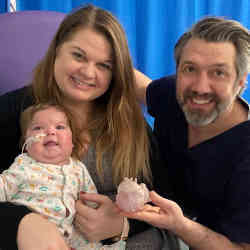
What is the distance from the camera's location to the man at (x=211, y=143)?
1.26 meters

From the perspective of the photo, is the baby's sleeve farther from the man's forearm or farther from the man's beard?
the man's beard

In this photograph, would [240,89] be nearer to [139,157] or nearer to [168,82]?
[168,82]

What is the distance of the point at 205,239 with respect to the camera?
1.26 metres

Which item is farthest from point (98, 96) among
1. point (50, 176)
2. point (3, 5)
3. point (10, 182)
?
point (3, 5)

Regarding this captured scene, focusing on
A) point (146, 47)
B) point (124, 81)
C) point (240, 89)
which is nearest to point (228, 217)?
point (240, 89)

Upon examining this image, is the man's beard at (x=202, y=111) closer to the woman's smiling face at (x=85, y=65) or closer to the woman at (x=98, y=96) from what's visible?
the woman at (x=98, y=96)

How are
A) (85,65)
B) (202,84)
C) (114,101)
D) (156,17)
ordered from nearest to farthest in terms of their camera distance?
(202,84) < (85,65) < (114,101) < (156,17)

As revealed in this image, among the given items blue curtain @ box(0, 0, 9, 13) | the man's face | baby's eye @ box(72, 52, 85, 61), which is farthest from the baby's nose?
blue curtain @ box(0, 0, 9, 13)

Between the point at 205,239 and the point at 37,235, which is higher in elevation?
the point at 37,235

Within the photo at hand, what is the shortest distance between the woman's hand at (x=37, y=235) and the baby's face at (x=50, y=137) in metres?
0.26

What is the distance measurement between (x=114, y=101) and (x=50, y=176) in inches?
20.2

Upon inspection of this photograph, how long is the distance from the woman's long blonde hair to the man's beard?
0.82 ft

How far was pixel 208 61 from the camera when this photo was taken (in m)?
1.31

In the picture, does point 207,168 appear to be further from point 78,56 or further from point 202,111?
point 78,56
